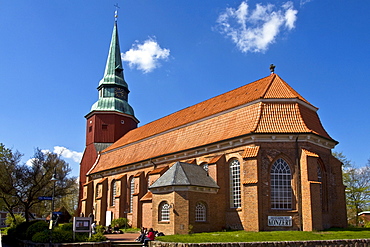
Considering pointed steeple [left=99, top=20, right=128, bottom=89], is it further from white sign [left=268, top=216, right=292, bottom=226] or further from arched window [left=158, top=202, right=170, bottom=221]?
white sign [left=268, top=216, right=292, bottom=226]

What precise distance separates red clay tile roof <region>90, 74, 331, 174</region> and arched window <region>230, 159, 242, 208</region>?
7.70ft

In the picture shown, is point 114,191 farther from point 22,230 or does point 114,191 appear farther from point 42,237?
point 42,237

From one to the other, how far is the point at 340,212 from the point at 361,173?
1893cm

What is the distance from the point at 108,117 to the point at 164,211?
92.3ft

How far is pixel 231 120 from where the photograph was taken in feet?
103

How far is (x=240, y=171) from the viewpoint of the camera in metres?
28.8

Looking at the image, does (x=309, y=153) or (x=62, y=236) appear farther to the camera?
(x=309, y=153)

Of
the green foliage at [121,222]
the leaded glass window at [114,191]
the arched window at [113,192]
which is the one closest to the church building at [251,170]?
the green foliage at [121,222]

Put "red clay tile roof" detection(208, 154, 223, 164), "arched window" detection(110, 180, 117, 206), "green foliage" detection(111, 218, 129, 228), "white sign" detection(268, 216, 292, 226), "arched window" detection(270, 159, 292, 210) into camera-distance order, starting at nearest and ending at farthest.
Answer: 1. "white sign" detection(268, 216, 292, 226)
2. "arched window" detection(270, 159, 292, 210)
3. "red clay tile roof" detection(208, 154, 223, 164)
4. "green foliage" detection(111, 218, 129, 228)
5. "arched window" detection(110, 180, 117, 206)

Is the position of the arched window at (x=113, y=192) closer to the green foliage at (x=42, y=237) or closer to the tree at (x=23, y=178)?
the tree at (x=23, y=178)

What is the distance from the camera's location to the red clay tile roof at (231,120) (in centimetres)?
2859

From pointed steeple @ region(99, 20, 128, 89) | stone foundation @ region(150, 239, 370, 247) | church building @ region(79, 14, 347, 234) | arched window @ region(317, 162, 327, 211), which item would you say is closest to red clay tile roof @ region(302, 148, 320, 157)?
church building @ region(79, 14, 347, 234)

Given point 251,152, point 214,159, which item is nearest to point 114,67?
point 214,159

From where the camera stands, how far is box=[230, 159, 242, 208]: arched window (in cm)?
2870
